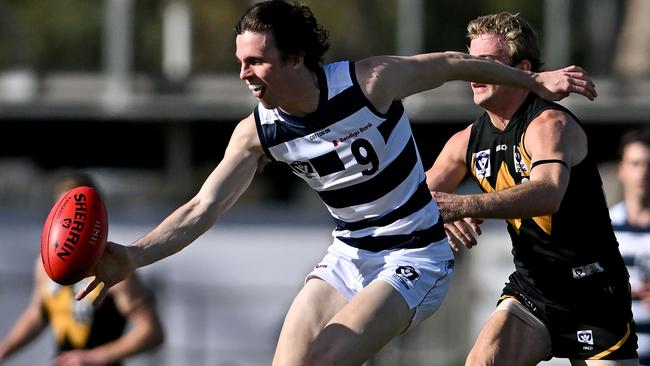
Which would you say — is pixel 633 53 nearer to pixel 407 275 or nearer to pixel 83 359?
pixel 83 359

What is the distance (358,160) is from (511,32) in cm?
109

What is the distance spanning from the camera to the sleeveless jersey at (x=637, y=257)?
751cm

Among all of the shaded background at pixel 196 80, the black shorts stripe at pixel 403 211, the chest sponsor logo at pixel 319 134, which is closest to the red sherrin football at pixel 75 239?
the chest sponsor logo at pixel 319 134

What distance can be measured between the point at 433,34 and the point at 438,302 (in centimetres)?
993

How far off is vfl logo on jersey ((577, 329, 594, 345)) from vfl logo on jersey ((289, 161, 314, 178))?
1436mm

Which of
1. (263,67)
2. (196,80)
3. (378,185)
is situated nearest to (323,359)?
(378,185)

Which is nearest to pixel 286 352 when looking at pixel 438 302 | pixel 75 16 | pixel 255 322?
pixel 438 302

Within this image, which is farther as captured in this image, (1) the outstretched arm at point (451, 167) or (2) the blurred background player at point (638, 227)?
(2) the blurred background player at point (638, 227)

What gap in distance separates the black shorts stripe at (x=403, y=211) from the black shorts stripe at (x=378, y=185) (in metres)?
0.09

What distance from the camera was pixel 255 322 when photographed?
1139cm

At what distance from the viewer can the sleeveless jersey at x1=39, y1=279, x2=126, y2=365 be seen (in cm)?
778

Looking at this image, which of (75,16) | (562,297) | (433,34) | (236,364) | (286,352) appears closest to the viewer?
(286,352)

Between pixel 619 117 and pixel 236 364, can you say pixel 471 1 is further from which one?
pixel 236 364

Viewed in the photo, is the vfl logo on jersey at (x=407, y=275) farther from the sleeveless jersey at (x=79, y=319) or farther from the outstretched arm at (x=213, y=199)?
the sleeveless jersey at (x=79, y=319)
